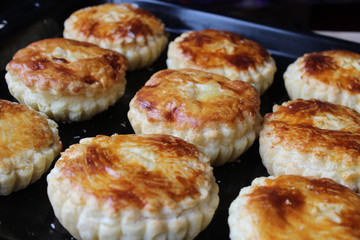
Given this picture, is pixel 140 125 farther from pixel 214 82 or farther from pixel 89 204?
pixel 89 204

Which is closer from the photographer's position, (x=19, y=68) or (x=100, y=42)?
(x=19, y=68)

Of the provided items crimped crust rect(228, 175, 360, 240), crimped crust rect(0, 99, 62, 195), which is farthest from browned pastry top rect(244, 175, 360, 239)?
crimped crust rect(0, 99, 62, 195)

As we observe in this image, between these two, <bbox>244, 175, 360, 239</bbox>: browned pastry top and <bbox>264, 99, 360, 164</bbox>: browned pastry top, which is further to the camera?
<bbox>264, 99, 360, 164</bbox>: browned pastry top

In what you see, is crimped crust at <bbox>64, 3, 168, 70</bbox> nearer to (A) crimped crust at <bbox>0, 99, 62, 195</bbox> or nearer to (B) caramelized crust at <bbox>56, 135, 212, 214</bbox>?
(A) crimped crust at <bbox>0, 99, 62, 195</bbox>

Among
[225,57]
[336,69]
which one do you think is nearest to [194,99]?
[225,57]

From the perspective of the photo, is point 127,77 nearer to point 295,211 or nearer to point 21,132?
point 21,132

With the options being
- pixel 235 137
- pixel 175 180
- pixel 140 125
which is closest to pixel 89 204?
pixel 175 180

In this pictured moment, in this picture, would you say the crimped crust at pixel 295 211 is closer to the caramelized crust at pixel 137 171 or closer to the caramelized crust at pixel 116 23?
the caramelized crust at pixel 137 171
